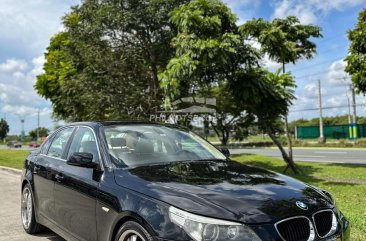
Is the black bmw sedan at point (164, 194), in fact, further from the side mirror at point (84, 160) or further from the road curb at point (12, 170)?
the road curb at point (12, 170)

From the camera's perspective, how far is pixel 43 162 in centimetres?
586

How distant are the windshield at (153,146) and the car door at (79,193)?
0.75 feet

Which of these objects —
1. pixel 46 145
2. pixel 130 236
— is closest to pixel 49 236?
pixel 46 145

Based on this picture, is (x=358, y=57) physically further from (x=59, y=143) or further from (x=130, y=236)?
(x=130, y=236)

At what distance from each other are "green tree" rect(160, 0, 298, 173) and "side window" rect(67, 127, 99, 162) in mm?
7598

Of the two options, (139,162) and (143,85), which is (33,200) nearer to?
(139,162)

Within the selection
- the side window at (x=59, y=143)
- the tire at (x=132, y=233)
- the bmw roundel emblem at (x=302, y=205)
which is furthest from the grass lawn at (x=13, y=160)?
the bmw roundel emblem at (x=302, y=205)

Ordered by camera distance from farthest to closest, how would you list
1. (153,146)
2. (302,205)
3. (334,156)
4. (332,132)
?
(332,132)
(334,156)
(153,146)
(302,205)

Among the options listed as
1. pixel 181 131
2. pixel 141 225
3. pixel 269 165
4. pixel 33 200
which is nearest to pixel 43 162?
pixel 33 200

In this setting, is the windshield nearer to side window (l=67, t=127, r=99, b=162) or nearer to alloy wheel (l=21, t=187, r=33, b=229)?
side window (l=67, t=127, r=99, b=162)

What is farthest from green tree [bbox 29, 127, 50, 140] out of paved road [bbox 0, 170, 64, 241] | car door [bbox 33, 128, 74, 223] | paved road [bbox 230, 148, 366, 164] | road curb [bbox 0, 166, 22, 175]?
car door [bbox 33, 128, 74, 223]

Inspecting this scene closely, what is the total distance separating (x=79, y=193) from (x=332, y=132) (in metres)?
54.5

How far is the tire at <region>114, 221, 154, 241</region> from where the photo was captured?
11.1ft

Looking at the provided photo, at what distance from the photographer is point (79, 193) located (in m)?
4.51
